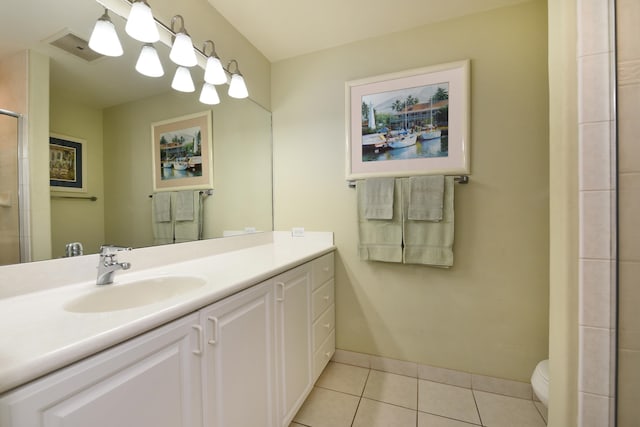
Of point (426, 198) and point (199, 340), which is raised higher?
point (426, 198)

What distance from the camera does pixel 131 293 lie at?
0.99 m

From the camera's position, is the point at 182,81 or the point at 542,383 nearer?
the point at 542,383

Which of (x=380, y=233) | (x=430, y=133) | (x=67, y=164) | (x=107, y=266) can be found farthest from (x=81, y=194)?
(x=430, y=133)

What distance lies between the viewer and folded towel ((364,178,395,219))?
5.52 ft

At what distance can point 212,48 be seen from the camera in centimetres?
150

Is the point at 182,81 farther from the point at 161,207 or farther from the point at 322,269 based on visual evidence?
the point at 322,269

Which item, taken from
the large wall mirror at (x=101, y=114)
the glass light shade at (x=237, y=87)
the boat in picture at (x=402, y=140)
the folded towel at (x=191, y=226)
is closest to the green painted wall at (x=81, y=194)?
the large wall mirror at (x=101, y=114)

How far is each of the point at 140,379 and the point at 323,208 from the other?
1.46 meters

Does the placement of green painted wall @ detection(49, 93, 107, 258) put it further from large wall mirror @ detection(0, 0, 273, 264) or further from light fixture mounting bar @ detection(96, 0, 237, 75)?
light fixture mounting bar @ detection(96, 0, 237, 75)

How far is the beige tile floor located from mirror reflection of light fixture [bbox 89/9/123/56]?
1.95m

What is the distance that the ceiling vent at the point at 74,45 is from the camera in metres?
0.95

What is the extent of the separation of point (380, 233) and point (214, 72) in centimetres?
143

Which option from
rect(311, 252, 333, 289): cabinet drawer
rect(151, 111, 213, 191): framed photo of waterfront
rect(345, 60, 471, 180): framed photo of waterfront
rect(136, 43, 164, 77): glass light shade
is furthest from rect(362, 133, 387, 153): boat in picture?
rect(136, 43, 164, 77): glass light shade

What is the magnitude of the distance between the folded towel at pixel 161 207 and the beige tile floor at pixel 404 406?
1.28m
